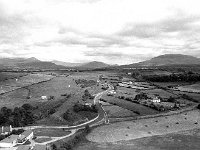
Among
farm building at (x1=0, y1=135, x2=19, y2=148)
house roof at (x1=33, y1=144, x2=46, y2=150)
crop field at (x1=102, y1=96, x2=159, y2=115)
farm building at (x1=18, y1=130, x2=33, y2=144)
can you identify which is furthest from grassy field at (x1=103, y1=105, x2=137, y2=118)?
farm building at (x1=0, y1=135, x2=19, y2=148)

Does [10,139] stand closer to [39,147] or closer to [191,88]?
[39,147]

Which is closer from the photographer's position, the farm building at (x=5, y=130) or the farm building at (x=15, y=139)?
the farm building at (x=15, y=139)

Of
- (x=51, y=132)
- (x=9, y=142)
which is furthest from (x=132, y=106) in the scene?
(x=9, y=142)

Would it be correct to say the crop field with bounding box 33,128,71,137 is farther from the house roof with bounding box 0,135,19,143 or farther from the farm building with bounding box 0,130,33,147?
the house roof with bounding box 0,135,19,143

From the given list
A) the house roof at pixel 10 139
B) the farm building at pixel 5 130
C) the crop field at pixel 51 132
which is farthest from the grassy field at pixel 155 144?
the farm building at pixel 5 130

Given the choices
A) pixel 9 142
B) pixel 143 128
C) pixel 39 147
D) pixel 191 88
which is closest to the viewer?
pixel 39 147

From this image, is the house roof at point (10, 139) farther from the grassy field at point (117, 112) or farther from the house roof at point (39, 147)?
the grassy field at point (117, 112)

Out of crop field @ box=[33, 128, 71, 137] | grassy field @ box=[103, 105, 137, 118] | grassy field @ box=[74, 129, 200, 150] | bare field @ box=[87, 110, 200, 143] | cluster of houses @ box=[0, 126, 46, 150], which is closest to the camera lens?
cluster of houses @ box=[0, 126, 46, 150]

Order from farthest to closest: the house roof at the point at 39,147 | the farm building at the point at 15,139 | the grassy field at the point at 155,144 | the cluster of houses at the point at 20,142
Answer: the farm building at the point at 15,139 < the grassy field at the point at 155,144 < the cluster of houses at the point at 20,142 < the house roof at the point at 39,147

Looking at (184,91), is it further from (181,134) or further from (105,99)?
(181,134)
